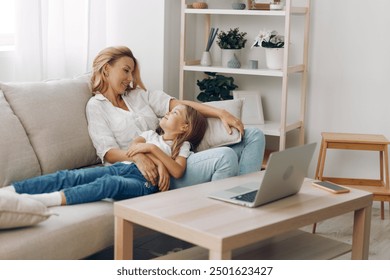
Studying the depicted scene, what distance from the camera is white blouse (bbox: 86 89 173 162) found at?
10.8 ft

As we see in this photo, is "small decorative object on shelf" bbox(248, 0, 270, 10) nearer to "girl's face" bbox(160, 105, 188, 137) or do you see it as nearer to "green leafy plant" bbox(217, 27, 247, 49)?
"green leafy plant" bbox(217, 27, 247, 49)

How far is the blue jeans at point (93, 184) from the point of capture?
282cm

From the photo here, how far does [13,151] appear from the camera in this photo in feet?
9.69

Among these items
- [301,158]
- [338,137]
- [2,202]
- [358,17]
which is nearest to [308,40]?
[358,17]

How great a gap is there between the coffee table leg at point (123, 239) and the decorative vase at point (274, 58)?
188 centimetres

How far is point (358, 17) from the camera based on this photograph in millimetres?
4199

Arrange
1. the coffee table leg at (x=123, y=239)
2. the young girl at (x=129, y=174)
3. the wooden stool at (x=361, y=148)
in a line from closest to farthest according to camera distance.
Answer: the coffee table leg at (x=123, y=239) < the young girl at (x=129, y=174) < the wooden stool at (x=361, y=148)

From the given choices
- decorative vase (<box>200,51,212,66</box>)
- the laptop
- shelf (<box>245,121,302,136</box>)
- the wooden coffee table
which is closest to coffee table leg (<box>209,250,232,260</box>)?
the wooden coffee table

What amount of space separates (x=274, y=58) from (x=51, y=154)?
1.60m

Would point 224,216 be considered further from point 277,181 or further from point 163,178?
point 163,178

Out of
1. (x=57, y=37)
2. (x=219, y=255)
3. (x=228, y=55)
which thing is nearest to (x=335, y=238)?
(x=228, y=55)

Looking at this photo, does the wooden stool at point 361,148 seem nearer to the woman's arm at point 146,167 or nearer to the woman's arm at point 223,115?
the woman's arm at point 223,115

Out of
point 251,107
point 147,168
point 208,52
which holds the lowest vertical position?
point 147,168

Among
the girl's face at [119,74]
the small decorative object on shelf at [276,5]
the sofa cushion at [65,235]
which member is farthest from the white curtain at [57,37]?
the sofa cushion at [65,235]
